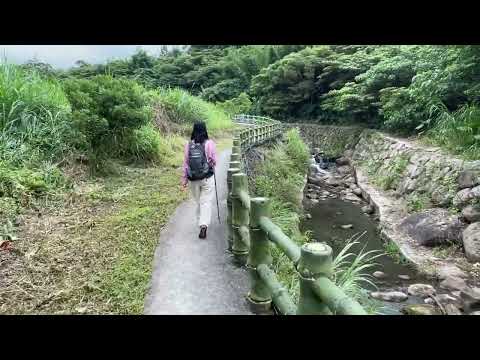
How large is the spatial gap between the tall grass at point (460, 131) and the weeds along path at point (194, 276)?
279 inches

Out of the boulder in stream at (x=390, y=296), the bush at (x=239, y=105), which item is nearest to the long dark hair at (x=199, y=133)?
the boulder in stream at (x=390, y=296)

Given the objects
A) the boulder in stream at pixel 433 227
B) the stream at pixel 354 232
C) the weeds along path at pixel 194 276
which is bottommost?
the stream at pixel 354 232

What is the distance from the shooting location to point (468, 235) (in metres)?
7.31

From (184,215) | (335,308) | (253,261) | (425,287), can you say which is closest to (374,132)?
(425,287)

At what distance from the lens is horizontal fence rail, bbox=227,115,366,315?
7.02 ft

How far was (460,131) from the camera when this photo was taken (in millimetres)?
10156

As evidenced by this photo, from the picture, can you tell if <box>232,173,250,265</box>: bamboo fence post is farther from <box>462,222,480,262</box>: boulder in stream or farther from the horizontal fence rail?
<box>462,222,480,262</box>: boulder in stream

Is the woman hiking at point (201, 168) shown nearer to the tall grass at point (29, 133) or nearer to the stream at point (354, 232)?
the tall grass at point (29, 133)

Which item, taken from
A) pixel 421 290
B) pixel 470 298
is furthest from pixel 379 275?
pixel 470 298

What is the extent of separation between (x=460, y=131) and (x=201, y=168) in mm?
8231

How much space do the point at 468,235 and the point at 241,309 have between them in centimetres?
577

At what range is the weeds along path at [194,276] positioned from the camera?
3.36m

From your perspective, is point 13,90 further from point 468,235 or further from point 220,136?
point 220,136
